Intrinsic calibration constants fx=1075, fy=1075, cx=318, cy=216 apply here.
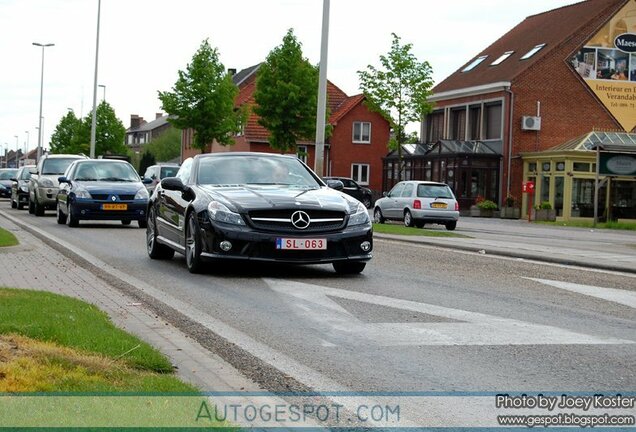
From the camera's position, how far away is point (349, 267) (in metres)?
13.3

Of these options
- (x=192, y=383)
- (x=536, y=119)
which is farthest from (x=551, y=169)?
(x=192, y=383)

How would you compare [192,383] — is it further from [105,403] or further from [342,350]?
[342,350]

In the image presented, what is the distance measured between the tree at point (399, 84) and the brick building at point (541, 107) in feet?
10.7

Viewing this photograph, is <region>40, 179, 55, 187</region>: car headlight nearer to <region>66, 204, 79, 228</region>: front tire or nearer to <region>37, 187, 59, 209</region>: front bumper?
<region>37, 187, 59, 209</region>: front bumper

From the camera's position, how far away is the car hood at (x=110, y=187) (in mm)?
25312

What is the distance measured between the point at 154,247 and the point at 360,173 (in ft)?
211

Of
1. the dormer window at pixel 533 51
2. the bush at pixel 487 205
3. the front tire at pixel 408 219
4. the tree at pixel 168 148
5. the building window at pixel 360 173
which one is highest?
the dormer window at pixel 533 51

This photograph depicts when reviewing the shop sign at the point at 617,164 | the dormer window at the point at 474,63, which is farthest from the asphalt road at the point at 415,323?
the dormer window at the point at 474,63

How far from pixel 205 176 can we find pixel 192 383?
8221mm

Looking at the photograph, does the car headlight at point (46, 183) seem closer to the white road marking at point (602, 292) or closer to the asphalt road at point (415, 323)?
the asphalt road at point (415, 323)

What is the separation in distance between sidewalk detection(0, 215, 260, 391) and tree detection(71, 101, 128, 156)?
87733 millimetres

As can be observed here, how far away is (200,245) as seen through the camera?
502 inches

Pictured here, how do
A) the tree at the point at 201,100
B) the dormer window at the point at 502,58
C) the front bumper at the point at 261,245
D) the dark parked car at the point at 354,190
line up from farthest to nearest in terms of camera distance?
the tree at the point at 201,100 < the dormer window at the point at 502,58 < the dark parked car at the point at 354,190 < the front bumper at the point at 261,245

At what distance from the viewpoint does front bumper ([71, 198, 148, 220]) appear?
82.4 feet
